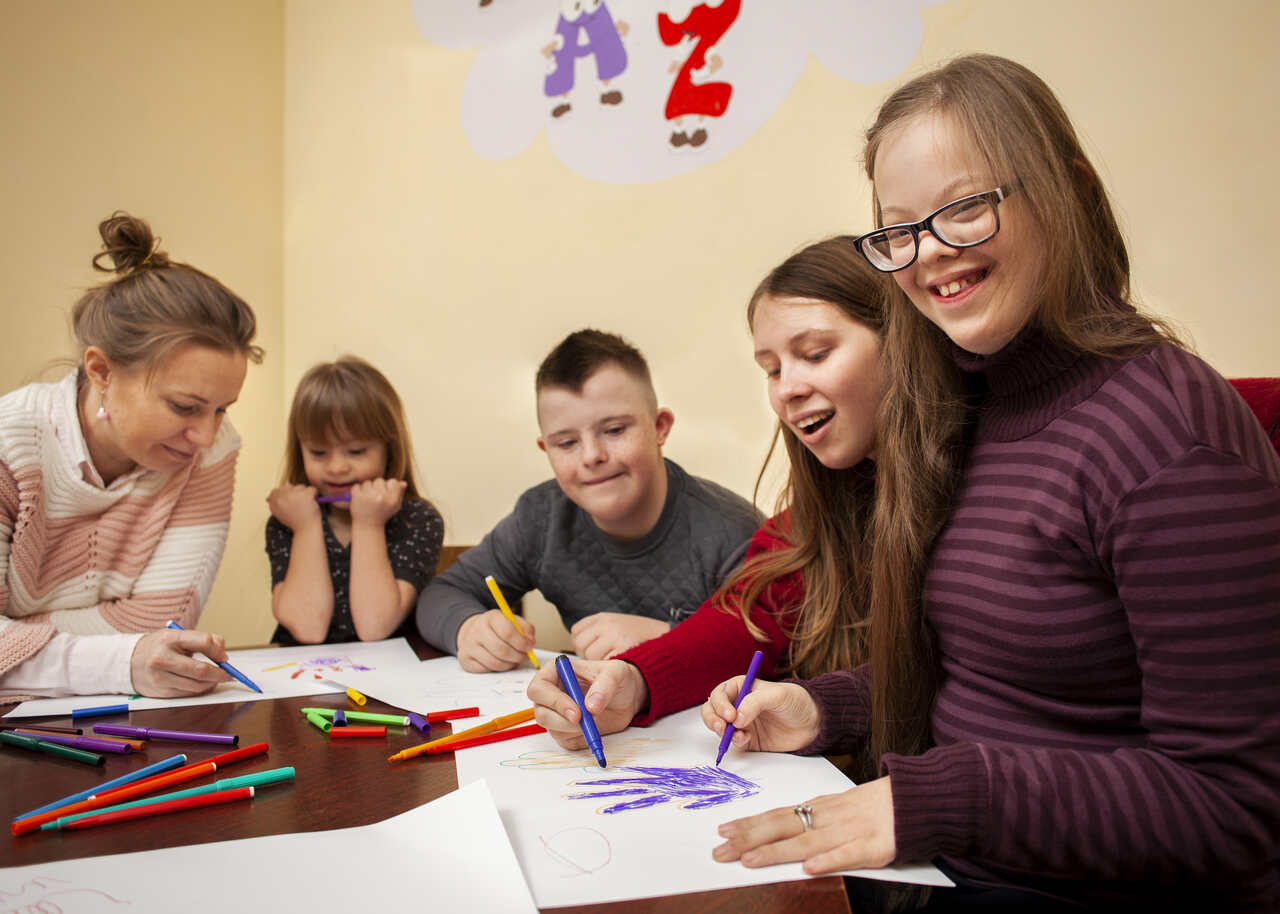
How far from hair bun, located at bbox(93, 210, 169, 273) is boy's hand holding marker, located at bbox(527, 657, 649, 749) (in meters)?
0.89

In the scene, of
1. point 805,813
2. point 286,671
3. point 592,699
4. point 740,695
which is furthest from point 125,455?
point 805,813

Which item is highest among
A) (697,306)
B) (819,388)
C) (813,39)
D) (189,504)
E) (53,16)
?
(53,16)

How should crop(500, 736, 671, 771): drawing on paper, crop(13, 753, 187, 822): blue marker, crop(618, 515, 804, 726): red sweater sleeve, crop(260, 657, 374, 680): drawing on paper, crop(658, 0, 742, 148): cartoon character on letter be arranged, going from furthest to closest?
crop(658, 0, 742, 148): cartoon character on letter < crop(260, 657, 374, 680): drawing on paper < crop(618, 515, 804, 726): red sweater sleeve < crop(500, 736, 671, 771): drawing on paper < crop(13, 753, 187, 822): blue marker

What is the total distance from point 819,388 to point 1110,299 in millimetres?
298

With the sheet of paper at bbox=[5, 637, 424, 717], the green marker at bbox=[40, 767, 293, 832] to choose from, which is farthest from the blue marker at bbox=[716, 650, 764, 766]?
the sheet of paper at bbox=[5, 637, 424, 717]

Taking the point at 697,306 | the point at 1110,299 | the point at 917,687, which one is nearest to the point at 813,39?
the point at 697,306

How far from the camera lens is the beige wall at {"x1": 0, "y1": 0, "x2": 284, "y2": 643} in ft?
5.34

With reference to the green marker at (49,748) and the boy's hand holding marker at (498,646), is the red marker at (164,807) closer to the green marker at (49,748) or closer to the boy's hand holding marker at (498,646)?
the green marker at (49,748)

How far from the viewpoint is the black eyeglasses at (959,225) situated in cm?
60

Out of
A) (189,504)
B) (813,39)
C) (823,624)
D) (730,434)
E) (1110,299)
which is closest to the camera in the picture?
(1110,299)

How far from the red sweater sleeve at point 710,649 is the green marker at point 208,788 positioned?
311mm

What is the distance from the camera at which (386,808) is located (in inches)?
22.2

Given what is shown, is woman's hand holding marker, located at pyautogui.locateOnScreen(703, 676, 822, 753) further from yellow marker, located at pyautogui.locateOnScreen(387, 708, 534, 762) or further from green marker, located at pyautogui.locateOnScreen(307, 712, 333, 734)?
green marker, located at pyautogui.locateOnScreen(307, 712, 333, 734)

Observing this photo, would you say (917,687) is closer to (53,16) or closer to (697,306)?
(697,306)
